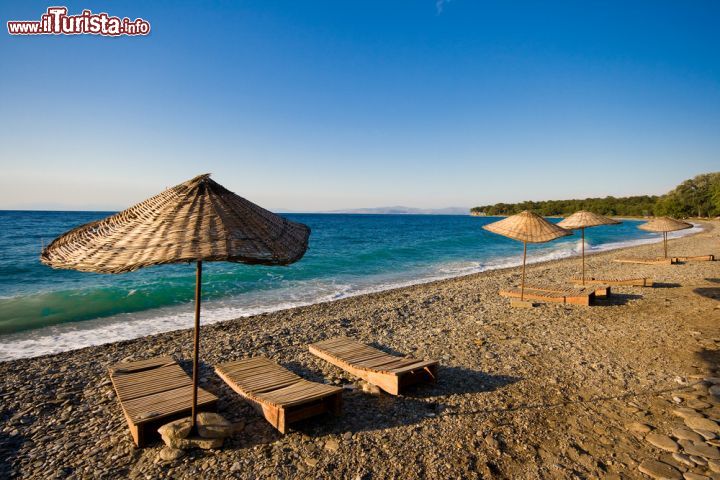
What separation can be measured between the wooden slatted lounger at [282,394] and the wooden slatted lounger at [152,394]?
1.64ft

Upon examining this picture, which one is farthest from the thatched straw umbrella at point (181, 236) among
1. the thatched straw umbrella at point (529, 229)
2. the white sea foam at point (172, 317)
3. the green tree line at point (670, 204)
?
the green tree line at point (670, 204)

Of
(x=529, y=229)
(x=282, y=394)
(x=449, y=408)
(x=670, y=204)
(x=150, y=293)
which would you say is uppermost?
(x=670, y=204)

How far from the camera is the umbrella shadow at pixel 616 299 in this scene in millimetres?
11102

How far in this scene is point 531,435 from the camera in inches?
179

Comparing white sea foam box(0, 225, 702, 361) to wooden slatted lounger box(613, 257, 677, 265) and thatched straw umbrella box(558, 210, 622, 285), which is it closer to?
thatched straw umbrella box(558, 210, 622, 285)

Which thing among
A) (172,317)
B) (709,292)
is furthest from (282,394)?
(709,292)

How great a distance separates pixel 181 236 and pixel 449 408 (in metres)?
4.16

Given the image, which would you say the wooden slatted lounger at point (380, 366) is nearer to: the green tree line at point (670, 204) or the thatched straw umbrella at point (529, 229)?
the thatched straw umbrella at point (529, 229)

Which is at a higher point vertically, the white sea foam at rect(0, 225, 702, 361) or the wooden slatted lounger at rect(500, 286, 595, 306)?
the wooden slatted lounger at rect(500, 286, 595, 306)

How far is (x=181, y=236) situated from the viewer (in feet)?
10.8

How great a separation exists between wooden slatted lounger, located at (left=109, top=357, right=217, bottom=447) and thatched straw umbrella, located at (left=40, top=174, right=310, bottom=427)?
1773 mm

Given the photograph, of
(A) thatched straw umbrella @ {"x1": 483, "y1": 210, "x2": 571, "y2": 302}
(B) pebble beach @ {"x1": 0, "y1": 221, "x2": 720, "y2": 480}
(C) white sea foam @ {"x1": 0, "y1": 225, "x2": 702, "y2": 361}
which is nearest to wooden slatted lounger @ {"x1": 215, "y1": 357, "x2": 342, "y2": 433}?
(B) pebble beach @ {"x1": 0, "y1": 221, "x2": 720, "y2": 480}

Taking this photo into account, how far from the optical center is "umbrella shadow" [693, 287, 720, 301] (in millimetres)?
11422

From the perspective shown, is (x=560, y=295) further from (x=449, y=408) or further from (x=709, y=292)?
(x=449, y=408)
